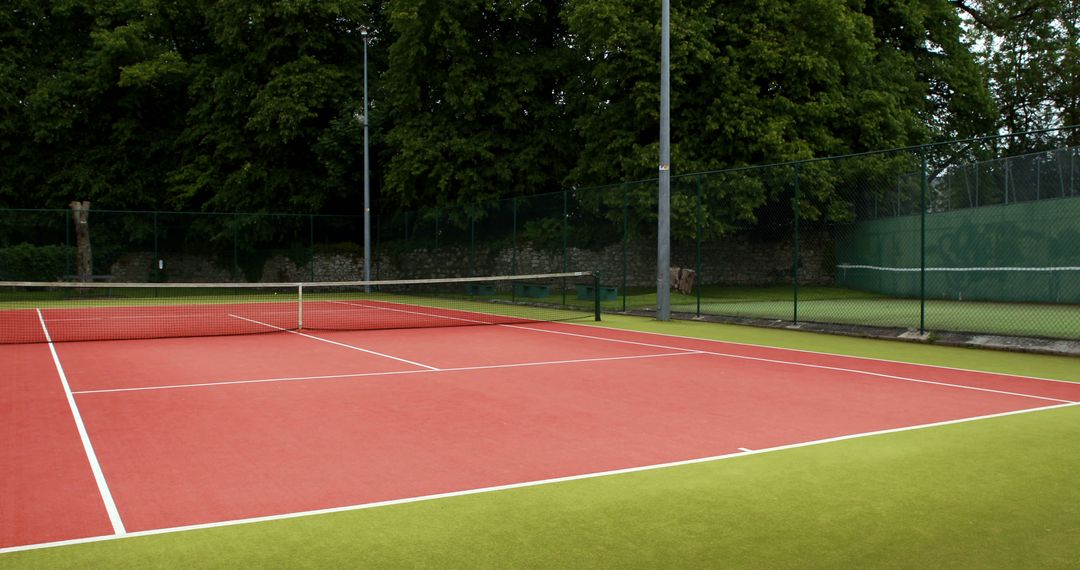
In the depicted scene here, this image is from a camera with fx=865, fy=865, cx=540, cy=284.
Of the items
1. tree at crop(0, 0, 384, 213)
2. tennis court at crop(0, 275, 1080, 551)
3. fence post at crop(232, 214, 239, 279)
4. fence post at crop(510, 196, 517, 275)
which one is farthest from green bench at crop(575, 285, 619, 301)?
fence post at crop(232, 214, 239, 279)

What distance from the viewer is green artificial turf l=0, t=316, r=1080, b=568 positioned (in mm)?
3490

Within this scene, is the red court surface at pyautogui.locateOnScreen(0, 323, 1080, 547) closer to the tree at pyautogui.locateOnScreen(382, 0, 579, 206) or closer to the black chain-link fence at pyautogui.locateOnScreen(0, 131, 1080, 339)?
the black chain-link fence at pyautogui.locateOnScreen(0, 131, 1080, 339)

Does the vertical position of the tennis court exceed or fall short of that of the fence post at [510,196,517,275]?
it falls short

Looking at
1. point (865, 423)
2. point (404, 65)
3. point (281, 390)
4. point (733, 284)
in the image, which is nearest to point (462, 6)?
point (404, 65)

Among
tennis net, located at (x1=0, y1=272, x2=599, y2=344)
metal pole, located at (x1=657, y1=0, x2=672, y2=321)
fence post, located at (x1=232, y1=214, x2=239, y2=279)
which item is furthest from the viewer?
fence post, located at (x1=232, y1=214, x2=239, y2=279)

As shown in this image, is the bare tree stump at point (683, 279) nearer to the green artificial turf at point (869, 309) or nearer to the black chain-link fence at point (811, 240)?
the black chain-link fence at point (811, 240)

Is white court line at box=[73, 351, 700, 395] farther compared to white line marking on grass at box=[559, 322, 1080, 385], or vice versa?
white line marking on grass at box=[559, 322, 1080, 385]

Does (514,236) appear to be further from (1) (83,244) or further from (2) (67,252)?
(2) (67,252)

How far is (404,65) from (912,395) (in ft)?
79.5

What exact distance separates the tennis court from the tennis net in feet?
8.18

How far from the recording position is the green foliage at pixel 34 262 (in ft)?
87.6

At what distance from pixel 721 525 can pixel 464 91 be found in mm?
25148

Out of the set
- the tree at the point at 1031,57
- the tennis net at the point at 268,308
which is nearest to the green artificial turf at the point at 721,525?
the tennis net at the point at 268,308

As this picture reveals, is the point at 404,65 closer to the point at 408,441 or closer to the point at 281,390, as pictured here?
the point at 281,390
